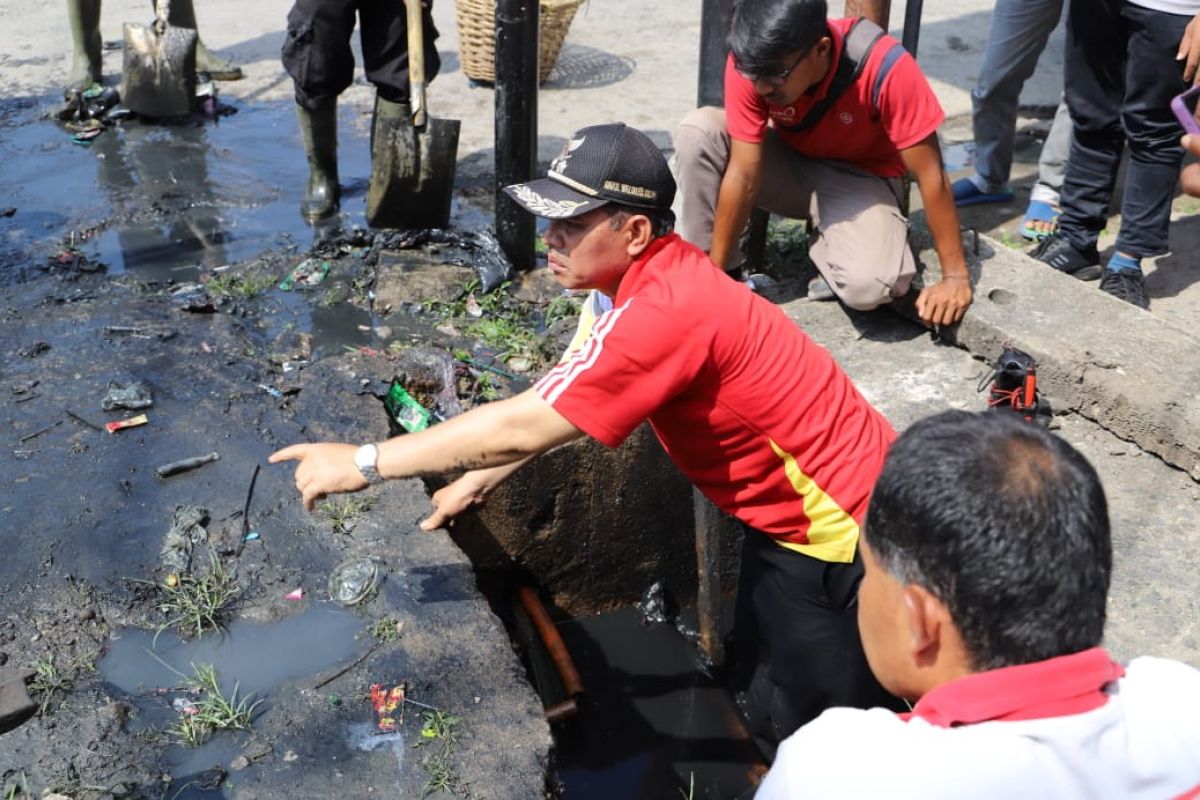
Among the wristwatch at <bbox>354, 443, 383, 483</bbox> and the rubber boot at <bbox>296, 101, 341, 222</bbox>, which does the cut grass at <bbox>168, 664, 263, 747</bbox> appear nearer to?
the wristwatch at <bbox>354, 443, 383, 483</bbox>

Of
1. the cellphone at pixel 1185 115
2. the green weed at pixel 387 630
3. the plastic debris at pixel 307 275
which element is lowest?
the plastic debris at pixel 307 275

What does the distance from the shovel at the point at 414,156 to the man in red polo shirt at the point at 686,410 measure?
2.83 m

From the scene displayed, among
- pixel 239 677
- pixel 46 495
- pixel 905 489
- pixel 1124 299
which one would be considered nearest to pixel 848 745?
pixel 905 489

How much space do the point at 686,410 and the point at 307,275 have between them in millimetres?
2970

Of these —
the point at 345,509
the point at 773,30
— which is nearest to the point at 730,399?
the point at 345,509

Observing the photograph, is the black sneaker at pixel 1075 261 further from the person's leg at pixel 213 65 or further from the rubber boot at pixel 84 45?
the rubber boot at pixel 84 45

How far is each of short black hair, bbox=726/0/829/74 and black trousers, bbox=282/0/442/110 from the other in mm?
2194

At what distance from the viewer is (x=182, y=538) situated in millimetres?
3260

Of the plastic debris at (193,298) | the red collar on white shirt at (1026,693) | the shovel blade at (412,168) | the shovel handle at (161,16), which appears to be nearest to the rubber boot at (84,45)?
the shovel handle at (161,16)

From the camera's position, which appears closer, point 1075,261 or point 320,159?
point 1075,261

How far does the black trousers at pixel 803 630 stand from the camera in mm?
2812

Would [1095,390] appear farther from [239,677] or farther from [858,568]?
[239,677]

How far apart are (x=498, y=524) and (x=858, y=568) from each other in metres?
1.72

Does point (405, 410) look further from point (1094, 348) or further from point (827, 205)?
point (1094, 348)
